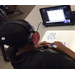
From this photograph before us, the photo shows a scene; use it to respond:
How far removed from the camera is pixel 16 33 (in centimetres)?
51

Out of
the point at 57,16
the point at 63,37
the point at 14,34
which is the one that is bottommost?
the point at 63,37

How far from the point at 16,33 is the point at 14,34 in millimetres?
10

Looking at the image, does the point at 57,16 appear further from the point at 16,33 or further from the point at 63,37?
the point at 16,33

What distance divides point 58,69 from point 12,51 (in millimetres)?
258

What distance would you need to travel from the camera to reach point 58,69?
56 centimetres

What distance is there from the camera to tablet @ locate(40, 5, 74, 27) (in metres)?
0.96

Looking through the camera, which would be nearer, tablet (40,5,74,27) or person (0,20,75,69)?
person (0,20,75,69)

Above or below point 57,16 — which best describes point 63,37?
below

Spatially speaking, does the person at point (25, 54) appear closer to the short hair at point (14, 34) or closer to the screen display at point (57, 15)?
the short hair at point (14, 34)

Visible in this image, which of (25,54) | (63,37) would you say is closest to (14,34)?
(25,54)

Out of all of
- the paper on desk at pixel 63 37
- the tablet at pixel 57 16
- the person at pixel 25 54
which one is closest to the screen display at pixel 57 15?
the tablet at pixel 57 16

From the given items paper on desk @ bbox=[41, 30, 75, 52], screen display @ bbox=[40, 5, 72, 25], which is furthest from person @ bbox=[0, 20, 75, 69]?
screen display @ bbox=[40, 5, 72, 25]

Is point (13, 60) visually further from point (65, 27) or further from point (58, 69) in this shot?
point (65, 27)

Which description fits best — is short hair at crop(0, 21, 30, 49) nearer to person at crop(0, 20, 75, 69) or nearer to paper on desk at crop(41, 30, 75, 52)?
person at crop(0, 20, 75, 69)
